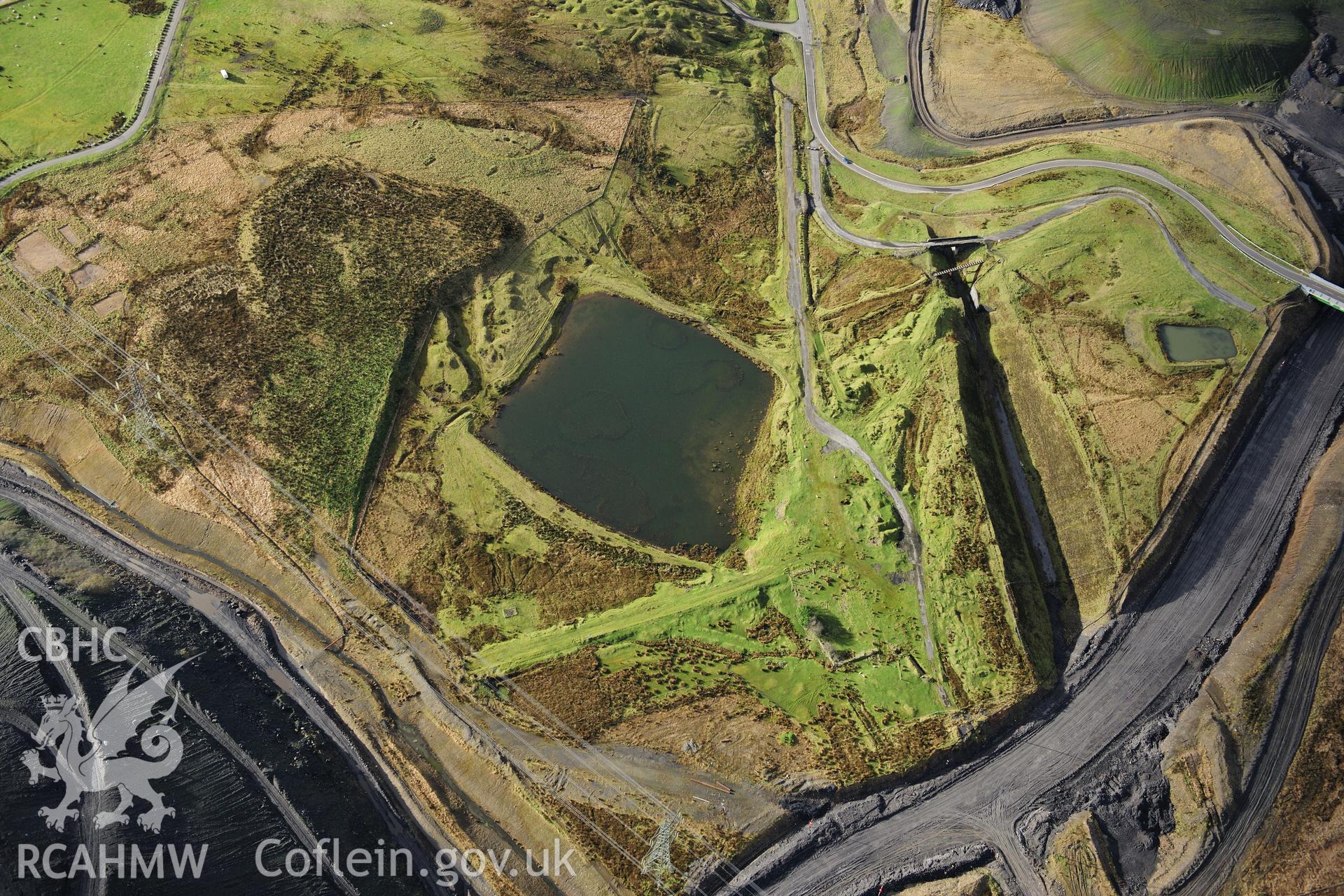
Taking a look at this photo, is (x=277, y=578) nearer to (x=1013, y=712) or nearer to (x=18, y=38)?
(x=1013, y=712)

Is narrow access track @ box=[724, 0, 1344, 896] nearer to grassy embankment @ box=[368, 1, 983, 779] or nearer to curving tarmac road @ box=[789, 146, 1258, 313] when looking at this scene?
grassy embankment @ box=[368, 1, 983, 779]

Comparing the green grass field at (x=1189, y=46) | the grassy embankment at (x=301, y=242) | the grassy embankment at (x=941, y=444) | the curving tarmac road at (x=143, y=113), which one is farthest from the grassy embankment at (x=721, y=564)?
the curving tarmac road at (x=143, y=113)

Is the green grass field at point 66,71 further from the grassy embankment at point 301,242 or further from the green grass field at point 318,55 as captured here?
the grassy embankment at point 301,242


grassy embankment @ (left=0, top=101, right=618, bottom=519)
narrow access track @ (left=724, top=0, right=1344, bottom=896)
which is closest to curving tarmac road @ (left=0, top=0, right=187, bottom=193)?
grassy embankment @ (left=0, top=101, right=618, bottom=519)

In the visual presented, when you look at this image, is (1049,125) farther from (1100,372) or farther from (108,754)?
(108,754)

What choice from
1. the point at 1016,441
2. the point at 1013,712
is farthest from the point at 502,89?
the point at 1013,712
